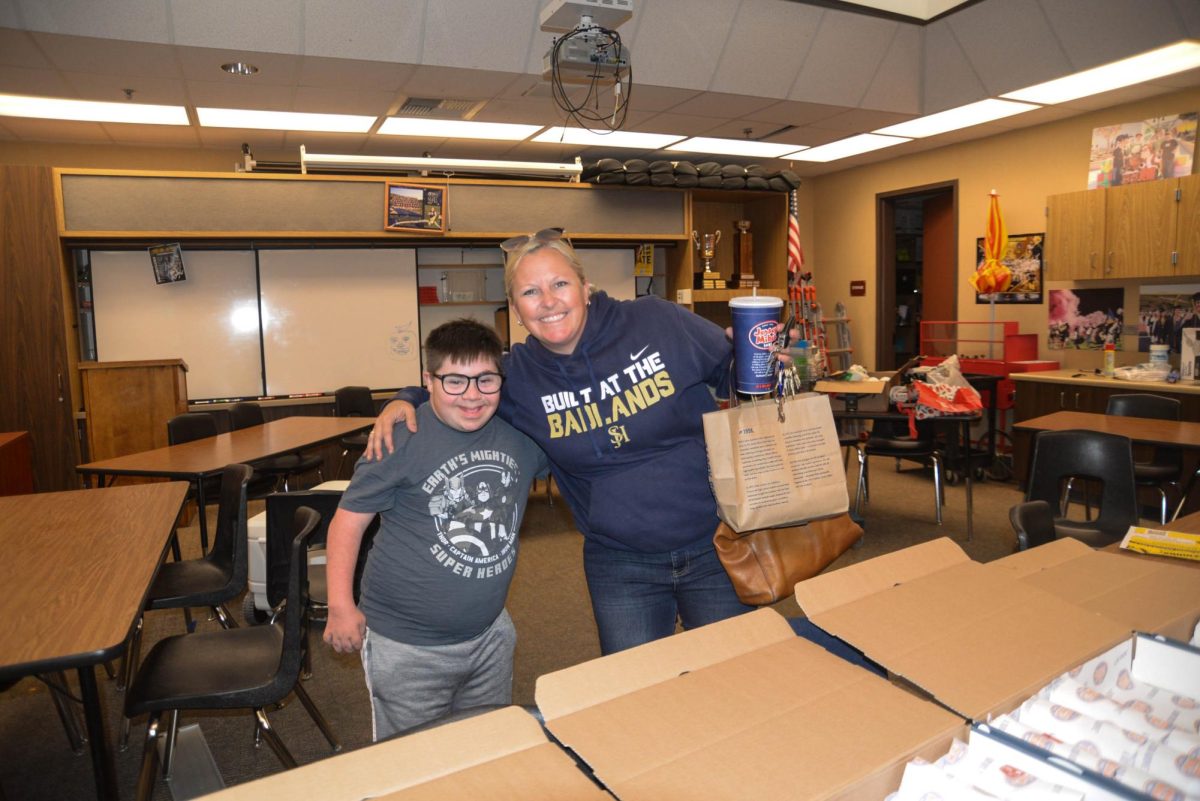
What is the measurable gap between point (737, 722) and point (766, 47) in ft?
19.7

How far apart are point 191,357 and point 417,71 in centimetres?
338

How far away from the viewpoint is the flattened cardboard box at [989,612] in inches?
39.1

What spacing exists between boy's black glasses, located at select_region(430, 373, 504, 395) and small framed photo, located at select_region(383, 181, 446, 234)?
541 centimetres

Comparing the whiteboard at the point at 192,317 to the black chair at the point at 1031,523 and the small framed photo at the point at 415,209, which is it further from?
the black chair at the point at 1031,523

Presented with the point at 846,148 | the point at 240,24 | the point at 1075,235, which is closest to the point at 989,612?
the point at 240,24

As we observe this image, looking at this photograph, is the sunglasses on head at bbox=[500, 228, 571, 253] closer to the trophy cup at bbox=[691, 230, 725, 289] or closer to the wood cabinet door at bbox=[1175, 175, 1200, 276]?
the wood cabinet door at bbox=[1175, 175, 1200, 276]

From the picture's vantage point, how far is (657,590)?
1.80m

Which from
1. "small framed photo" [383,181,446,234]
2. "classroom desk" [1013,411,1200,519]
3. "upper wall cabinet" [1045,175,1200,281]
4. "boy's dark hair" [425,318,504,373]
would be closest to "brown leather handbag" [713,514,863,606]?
"boy's dark hair" [425,318,504,373]

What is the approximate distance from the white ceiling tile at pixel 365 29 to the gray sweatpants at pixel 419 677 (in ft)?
13.8

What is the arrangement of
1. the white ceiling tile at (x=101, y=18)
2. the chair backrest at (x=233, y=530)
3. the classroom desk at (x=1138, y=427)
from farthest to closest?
the white ceiling tile at (x=101, y=18)
the classroom desk at (x=1138, y=427)
the chair backrest at (x=233, y=530)

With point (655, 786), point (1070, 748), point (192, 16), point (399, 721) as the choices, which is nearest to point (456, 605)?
point (399, 721)

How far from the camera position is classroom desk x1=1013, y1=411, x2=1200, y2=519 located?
3.90m

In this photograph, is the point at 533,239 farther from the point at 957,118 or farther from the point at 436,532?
the point at 957,118

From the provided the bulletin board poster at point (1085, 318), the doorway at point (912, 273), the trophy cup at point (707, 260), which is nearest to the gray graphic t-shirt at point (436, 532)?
the trophy cup at point (707, 260)
